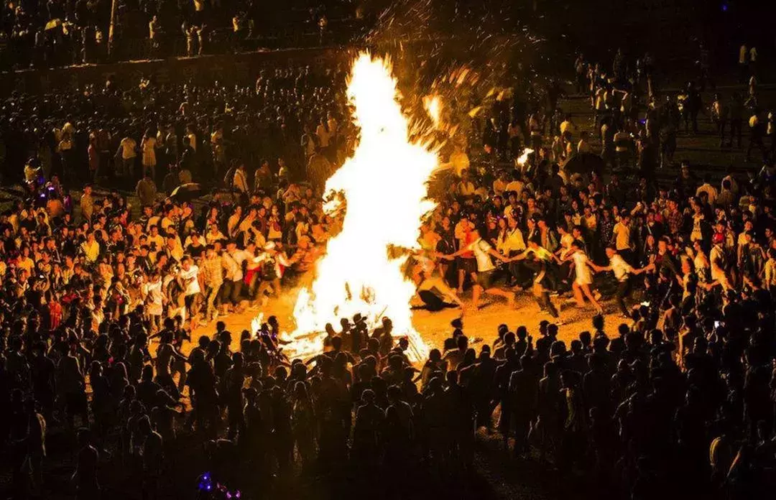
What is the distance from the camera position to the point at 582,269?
62.7 feet

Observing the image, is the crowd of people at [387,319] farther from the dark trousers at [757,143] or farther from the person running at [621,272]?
the dark trousers at [757,143]

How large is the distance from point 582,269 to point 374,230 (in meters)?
3.99

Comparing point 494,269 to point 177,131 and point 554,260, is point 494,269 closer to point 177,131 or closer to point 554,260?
point 554,260

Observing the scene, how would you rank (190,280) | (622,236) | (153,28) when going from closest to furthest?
(190,280)
(622,236)
(153,28)

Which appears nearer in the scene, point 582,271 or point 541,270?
point 582,271

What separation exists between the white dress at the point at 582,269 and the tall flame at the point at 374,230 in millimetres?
3085

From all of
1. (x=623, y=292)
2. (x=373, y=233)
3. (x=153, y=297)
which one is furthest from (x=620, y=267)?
(x=153, y=297)

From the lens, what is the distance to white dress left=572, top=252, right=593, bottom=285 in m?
19.0

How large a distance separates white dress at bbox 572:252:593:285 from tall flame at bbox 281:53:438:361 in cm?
309

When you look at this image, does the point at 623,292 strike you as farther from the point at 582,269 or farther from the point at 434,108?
the point at 434,108

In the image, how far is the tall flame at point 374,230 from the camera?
63.6 ft

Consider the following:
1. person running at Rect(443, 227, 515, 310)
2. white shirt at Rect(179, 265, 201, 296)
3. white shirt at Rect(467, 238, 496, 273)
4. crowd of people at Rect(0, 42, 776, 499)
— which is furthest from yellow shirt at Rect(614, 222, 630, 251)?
white shirt at Rect(179, 265, 201, 296)

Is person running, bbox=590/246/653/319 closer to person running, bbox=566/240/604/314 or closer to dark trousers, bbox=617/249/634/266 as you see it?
person running, bbox=566/240/604/314

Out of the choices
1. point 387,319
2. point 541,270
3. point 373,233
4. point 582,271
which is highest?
point 373,233
